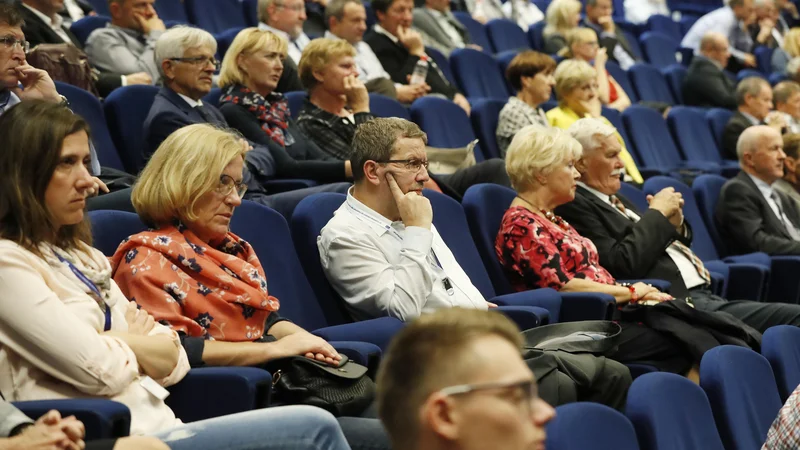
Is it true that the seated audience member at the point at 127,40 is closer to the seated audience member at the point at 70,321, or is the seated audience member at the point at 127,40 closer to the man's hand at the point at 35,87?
the man's hand at the point at 35,87

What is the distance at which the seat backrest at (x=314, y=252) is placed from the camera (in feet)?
7.61

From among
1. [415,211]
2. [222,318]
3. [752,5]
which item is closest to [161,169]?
[222,318]

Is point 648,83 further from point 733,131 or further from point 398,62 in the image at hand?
point 398,62

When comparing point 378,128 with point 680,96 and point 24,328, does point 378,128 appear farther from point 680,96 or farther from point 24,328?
point 680,96

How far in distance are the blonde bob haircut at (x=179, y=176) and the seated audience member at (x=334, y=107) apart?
1.35m

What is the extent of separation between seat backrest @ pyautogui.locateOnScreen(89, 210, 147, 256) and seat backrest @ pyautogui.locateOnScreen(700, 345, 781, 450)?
1.03 meters

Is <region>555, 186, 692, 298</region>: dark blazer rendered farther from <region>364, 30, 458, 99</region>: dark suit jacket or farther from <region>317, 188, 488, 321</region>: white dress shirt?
<region>364, 30, 458, 99</region>: dark suit jacket

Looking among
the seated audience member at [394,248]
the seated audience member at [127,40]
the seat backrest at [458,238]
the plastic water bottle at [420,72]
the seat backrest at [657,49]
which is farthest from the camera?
the seat backrest at [657,49]

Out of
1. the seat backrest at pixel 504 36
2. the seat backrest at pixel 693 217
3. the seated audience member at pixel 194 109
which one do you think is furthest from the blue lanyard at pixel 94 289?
the seat backrest at pixel 504 36

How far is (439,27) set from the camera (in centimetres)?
529

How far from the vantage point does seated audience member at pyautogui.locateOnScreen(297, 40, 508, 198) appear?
325cm

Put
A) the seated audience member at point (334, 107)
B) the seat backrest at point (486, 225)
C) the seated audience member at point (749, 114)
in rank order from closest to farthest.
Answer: the seat backrest at point (486, 225)
the seated audience member at point (334, 107)
the seated audience member at point (749, 114)

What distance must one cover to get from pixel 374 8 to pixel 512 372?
3.84 m

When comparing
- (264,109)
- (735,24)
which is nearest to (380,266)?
(264,109)
